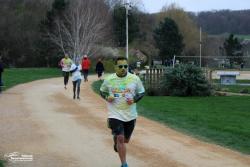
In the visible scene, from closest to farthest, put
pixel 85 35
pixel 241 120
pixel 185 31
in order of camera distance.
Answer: pixel 241 120 < pixel 85 35 < pixel 185 31

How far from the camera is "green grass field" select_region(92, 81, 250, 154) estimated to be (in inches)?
487

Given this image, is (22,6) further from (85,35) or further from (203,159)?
(203,159)

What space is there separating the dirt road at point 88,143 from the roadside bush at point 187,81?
927 cm

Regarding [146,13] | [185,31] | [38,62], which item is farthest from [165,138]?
[146,13]

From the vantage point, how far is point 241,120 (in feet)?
52.7

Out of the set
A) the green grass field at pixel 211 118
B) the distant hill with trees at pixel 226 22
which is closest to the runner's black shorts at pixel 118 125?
the green grass field at pixel 211 118

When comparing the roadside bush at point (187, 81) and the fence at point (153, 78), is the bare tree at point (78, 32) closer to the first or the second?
the fence at point (153, 78)

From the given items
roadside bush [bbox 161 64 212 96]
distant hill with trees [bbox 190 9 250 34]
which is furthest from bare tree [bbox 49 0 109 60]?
distant hill with trees [bbox 190 9 250 34]

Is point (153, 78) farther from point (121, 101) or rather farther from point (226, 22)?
point (226, 22)

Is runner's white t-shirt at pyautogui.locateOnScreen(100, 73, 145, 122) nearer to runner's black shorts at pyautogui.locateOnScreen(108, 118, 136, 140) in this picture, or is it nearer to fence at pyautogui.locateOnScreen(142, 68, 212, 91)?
runner's black shorts at pyautogui.locateOnScreen(108, 118, 136, 140)

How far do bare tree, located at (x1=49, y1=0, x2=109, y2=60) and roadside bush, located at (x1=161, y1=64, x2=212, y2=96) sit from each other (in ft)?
92.5

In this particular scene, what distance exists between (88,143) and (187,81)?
15.5 meters

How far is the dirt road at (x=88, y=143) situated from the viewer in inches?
367

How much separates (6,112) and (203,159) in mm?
9136
